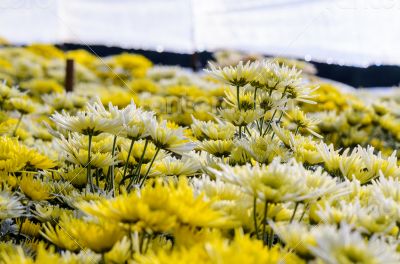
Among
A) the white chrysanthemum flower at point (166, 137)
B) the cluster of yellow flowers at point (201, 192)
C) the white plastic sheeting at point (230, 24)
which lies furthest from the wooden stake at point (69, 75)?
the white chrysanthemum flower at point (166, 137)

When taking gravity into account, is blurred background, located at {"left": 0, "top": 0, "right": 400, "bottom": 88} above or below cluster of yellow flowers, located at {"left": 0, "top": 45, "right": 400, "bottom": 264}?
above

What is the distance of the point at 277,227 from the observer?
681 millimetres

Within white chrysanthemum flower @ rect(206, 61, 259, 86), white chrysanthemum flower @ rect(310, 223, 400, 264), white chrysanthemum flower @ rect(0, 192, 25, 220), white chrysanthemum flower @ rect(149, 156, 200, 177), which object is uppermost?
white chrysanthemum flower @ rect(206, 61, 259, 86)

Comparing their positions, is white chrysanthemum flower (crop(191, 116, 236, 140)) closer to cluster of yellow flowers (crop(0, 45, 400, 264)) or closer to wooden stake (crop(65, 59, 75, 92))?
cluster of yellow flowers (crop(0, 45, 400, 264))

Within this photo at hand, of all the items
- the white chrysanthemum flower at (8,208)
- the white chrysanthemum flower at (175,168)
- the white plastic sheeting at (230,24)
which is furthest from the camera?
the white plastic sheeting at (230,24)

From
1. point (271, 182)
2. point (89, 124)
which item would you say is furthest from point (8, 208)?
point (271, 182)

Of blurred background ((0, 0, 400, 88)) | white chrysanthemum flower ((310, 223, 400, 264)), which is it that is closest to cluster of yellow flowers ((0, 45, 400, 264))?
white chrysanthemum flower ((310, 223, 400, 264))

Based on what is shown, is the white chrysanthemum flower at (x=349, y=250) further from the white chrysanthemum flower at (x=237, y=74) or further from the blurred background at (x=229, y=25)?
the blurred background at (x=229, y=25)

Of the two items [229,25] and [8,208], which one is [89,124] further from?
[229,25]

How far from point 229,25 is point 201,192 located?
8.91 ft

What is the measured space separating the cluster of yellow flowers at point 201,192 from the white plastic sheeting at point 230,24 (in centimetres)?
122

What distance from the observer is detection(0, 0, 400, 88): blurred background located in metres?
2.71

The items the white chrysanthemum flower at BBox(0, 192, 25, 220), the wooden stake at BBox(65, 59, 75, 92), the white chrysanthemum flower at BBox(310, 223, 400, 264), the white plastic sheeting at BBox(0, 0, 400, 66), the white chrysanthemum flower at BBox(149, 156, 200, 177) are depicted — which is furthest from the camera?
the white plastic sheeting at BBox(0, 0, 400, 66)

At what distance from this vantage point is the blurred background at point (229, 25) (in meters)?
2.71
